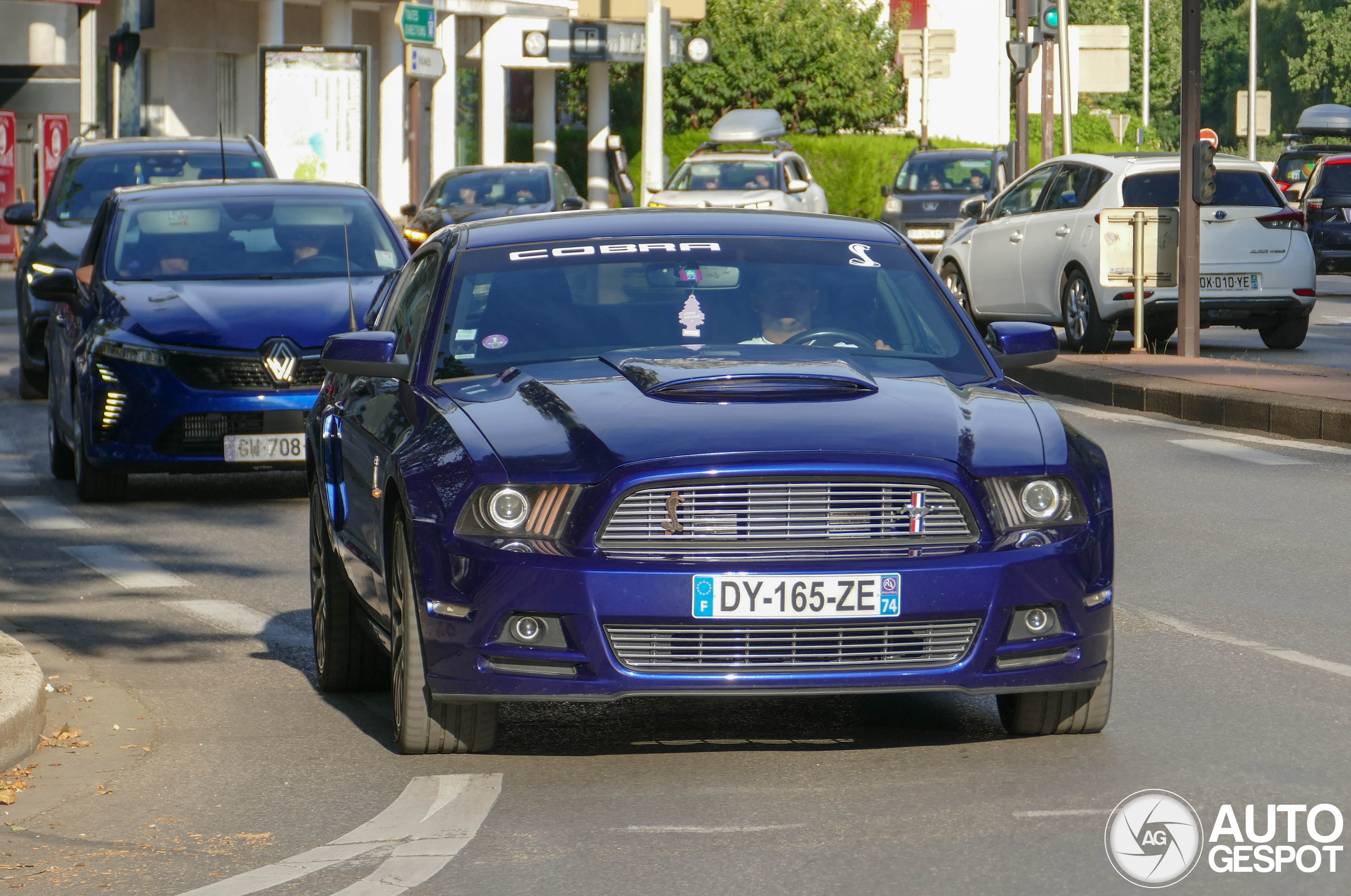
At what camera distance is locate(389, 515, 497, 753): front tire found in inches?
233

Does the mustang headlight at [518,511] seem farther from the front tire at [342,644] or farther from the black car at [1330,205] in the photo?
the black car at [1330,205]

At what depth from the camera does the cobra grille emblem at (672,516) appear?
5621 millimetres

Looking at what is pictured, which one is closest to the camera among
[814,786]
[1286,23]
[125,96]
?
[814,786]

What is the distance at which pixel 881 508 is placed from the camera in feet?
18.6

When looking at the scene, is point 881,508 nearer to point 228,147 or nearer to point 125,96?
point 228,147

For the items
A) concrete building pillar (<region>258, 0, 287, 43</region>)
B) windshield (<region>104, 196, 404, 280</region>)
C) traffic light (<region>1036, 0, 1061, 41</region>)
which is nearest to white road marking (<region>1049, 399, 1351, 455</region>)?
windshield (<region>104, 196, 404, 280</region>)

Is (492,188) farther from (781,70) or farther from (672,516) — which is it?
(781,70)

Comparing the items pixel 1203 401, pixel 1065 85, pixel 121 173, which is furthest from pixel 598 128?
pixel 1203 401

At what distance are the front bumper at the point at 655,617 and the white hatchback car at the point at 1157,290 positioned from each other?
1381 cm

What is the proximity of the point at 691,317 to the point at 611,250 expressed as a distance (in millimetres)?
377

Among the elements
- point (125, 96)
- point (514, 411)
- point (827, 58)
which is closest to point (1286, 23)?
point (827, 58)

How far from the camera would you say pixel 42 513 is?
1186 centimetres

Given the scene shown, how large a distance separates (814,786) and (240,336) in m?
6.58

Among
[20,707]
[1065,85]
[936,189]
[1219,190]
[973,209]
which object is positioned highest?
[1065,85]
